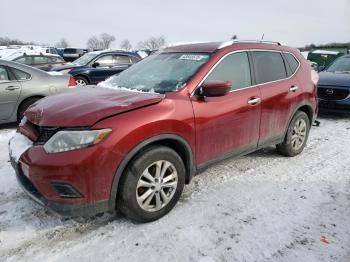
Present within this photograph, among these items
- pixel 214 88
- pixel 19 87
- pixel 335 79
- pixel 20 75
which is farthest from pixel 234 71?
pixel 335 79

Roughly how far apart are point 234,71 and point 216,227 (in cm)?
181

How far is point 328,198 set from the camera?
12.2 ft

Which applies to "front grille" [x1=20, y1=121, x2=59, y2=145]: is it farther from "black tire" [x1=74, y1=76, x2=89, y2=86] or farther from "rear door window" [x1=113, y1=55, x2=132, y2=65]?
"rear door window" [x1=113, y1=55, x2=132, y2=65]

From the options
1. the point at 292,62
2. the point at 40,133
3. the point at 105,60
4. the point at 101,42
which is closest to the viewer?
the point at 40,133

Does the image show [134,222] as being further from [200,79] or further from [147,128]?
[200,79]

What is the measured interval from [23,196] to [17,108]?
3.38 m

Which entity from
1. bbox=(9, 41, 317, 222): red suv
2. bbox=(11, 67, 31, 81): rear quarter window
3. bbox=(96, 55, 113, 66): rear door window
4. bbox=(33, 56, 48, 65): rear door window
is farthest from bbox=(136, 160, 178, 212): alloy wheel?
bbox=(33, 56, 48, 65): rear door window

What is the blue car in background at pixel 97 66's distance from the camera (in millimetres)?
10773

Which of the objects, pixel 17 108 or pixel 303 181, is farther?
pixel 17 108

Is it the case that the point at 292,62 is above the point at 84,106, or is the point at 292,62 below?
above

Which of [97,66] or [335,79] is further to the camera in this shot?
[97,66]

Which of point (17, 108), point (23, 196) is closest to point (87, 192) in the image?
point (23, 196)

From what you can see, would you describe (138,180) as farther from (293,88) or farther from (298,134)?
(298,134)

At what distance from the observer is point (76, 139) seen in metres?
2.72
